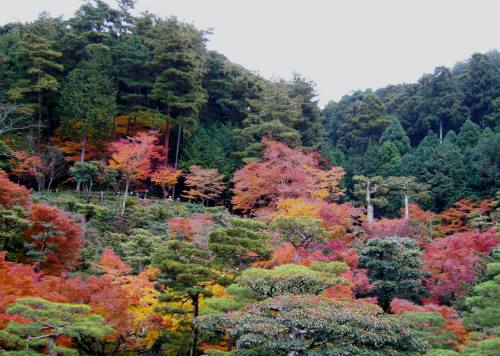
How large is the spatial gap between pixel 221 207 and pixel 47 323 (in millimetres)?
18184

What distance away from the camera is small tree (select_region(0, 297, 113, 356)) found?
9688 millimetres

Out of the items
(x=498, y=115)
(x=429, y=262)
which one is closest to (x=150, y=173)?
(x=429, y=262)

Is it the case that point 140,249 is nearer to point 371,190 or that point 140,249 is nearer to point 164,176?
point 164,176

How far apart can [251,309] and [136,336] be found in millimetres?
4802

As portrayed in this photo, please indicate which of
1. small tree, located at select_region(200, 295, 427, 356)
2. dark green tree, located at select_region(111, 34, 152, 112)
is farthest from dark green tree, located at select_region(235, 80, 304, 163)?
small tree, located at select_region(200, 295, 427, 356)

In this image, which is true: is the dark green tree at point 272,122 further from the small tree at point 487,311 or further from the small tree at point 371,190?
the small tree at point 487,311

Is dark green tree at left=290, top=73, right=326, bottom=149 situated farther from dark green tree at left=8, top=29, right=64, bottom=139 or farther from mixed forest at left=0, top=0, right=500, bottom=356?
dark green tree at left=8, top=29, right=64, bottom=139

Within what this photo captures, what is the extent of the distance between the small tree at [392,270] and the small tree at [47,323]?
40.5ft

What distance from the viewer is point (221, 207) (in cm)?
2788

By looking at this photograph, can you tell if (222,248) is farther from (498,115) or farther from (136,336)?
(498,115)

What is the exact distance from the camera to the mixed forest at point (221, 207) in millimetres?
11172

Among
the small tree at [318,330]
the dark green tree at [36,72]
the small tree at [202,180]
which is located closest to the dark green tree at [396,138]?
the small tree at [202,180]

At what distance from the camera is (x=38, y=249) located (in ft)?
51.5

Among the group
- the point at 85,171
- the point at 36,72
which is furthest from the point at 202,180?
the point at 36,72
